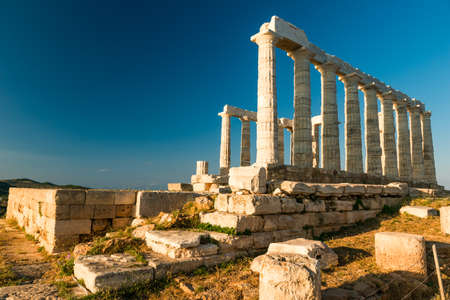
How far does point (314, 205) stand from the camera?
8383 millimetres

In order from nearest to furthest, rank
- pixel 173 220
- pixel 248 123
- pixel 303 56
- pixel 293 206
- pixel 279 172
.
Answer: pixel 173 220
pixel 293 206
pixel 279 172
pixel 303 56
pixel 248 123

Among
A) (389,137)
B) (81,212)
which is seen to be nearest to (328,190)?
(81,212)

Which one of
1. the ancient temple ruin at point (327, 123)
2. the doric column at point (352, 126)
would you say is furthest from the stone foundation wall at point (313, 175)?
the doric column at point (352, 126)

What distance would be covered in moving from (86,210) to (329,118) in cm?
1694

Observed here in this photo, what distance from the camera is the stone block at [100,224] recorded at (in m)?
8.52

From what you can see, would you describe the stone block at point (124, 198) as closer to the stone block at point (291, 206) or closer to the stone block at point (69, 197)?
the stone block at point (69, 197)

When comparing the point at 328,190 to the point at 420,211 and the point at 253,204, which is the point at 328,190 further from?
the point at 420,211

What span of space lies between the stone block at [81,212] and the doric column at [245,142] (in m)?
21.7

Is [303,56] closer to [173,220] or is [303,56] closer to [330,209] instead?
[330,209]

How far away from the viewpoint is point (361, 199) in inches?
391

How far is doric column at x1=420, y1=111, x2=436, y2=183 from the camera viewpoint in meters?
31.3

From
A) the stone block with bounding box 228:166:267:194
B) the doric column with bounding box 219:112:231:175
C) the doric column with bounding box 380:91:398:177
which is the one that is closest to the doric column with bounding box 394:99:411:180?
the doric column with bounding box 380:91:398:177

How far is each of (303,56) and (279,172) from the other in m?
8.61

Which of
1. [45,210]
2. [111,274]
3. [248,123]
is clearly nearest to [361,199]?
[111,274]
